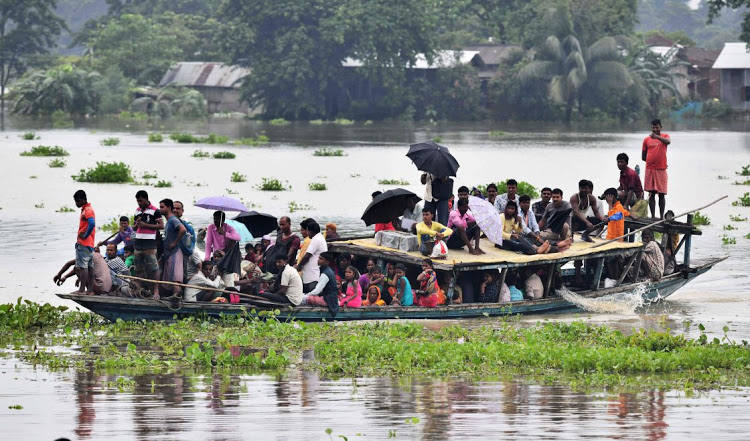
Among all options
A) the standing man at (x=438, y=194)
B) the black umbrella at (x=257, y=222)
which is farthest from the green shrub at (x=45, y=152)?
the standing man at (x=438, y=194)

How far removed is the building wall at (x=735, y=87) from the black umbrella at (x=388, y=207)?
61645 mm

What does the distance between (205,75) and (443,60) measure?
601 inches

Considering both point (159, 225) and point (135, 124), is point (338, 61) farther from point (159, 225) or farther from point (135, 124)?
point (159, 225)

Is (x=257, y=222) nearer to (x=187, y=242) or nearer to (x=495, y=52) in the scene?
(x=187, y=242)

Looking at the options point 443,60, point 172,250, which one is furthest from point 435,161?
point 443,60

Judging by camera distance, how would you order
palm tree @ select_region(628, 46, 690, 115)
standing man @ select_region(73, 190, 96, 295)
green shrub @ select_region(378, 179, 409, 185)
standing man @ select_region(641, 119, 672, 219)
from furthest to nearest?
palm tree @ select_region(628, 46, 690, 115)
green shrub @ select_region(378, 179, 409, 185)
standing man @ select_region(641, 119, 672, 219)
standing man @ select_region(73, 190, 96, 295)

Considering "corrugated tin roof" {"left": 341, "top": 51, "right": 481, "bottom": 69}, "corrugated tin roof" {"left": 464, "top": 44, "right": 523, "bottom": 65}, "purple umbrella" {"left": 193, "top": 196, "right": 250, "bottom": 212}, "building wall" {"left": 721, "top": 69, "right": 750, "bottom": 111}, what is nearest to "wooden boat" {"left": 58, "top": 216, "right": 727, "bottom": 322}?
"purple umbrella" {"left": 193, "top": 196, "right": 250, "bottom": 212}

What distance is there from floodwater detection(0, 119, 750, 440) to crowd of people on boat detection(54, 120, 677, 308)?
99 centimetres

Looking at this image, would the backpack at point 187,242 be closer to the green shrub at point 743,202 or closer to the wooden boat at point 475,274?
the wooden boat at point 475,274

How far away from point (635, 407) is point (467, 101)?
64.3m

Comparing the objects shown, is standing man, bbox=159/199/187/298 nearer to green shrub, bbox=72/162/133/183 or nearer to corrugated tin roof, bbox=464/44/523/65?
green shrub, bbox=72/162/133/183

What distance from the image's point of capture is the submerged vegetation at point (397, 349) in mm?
11328

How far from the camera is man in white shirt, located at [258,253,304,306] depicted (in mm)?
13789

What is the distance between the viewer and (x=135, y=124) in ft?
218
